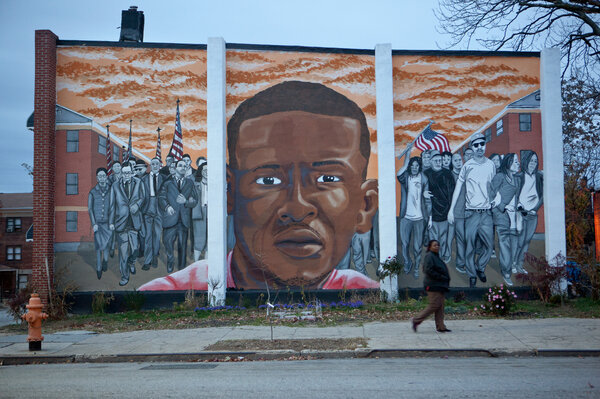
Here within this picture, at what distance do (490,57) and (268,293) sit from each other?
9.70 m

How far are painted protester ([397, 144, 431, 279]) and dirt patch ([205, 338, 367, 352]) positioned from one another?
19.1 feet

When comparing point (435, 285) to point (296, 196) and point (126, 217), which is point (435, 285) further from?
point (126, 217)

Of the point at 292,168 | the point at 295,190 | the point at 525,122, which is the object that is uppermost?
the point at 525,122

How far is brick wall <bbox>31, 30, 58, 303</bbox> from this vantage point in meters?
15.3

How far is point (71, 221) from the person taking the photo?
15.9 m

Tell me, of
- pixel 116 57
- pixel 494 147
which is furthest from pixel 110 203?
pixel 494 147

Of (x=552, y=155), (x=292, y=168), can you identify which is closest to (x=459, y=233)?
(x=552, y=155)

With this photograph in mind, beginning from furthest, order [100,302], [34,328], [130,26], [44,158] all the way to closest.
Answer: [130,26] < [44,158] < [100,302] < [34,328]

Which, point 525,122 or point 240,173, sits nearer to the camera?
point 240,173

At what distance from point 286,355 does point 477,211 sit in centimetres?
878

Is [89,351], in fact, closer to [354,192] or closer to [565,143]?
[354,192]

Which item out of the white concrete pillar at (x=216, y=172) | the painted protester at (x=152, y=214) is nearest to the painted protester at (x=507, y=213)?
the white concrete pillar at (x=216, y=172)

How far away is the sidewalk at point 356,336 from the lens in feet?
31.6

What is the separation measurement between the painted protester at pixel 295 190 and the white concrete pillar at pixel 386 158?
441mm
